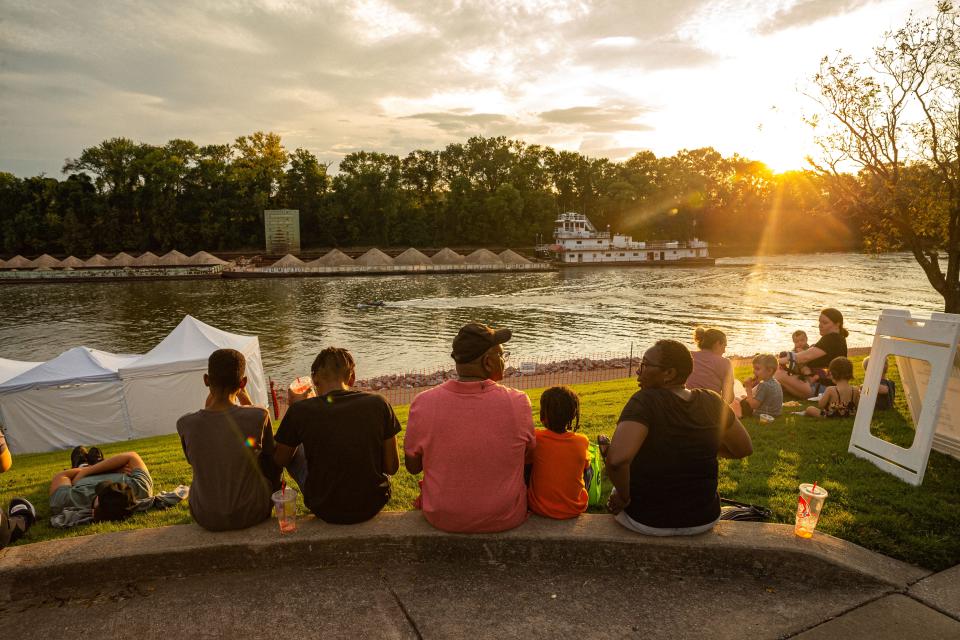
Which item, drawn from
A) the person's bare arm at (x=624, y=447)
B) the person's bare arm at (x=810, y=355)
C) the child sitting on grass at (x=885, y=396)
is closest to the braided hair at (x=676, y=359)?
the person's bare arm at (x=624, y=447)

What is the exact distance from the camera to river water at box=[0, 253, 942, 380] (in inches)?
1103

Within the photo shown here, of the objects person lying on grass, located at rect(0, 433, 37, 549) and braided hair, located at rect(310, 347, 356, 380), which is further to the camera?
person lying on grass, located at rect(0, 433, 37, 549)

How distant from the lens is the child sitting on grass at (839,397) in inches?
280

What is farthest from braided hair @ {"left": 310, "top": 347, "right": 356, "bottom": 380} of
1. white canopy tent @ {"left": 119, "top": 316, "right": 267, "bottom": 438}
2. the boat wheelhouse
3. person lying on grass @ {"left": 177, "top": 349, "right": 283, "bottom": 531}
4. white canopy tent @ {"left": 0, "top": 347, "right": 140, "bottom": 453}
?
the boat wheelhouse

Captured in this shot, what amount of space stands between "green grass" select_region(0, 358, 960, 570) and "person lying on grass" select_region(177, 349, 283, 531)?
1006mm

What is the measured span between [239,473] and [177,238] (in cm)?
9346

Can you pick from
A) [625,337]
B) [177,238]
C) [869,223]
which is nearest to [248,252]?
[177,238]

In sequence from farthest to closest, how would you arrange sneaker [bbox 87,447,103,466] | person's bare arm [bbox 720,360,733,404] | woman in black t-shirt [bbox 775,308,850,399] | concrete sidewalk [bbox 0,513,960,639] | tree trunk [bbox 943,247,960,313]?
tree trunk [bbox 943,247,960,313]
woman in black t-shirt [bbox 775,308,850,399]
person's bare arm [bbox 720,360,733,404]
sneaker [bbox 87,447,103,466]
concrete sidewalk [bbox 0,513,960,639]

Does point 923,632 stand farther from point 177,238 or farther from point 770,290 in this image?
point 177,238

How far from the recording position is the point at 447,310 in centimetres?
4006

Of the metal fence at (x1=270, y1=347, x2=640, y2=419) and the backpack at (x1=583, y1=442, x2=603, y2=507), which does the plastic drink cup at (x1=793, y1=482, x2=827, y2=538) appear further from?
the metal fence at (x1=270, y1=347, x2=640, y2=419)

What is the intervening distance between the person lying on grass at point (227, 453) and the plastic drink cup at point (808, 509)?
373cm

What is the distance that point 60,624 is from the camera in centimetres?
332

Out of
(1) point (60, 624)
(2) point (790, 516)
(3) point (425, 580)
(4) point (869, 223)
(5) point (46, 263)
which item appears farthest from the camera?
(5) point (46, 263)
